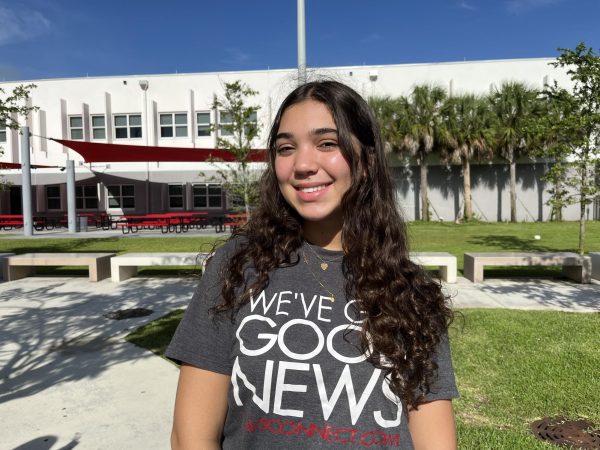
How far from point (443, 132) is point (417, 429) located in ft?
75.1

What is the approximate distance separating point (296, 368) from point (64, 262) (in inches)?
360

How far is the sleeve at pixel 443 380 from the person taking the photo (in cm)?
122

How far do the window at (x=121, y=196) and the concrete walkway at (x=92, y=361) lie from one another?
17.0 meters

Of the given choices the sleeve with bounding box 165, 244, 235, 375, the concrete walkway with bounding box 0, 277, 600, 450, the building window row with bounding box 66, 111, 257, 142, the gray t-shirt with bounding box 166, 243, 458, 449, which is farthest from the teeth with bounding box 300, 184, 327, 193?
the building window row with bounding box 66, 111, 257, 142

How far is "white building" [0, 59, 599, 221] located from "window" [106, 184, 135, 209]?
5 cm

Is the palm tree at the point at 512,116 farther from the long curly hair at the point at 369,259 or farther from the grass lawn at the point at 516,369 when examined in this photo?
the long curly hair at the point at 369,259

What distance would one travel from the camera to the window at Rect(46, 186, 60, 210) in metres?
25.7

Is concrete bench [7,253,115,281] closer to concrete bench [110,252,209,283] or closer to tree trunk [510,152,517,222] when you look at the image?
concrete bench [110,252,209,283]

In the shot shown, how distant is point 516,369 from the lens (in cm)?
431

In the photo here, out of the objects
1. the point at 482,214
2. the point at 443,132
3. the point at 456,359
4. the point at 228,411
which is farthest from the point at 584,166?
the point at 482,214

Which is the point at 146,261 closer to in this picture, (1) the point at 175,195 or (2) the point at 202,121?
(1) the point at 175,195

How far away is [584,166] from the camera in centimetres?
988

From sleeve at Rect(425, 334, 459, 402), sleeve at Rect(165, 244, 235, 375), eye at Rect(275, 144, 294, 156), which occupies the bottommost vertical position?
sleeve at Rect(425, 334, 459, 402)

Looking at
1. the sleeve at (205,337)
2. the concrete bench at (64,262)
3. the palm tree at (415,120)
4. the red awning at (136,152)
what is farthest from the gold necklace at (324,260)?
the palm tree at (415,120)
